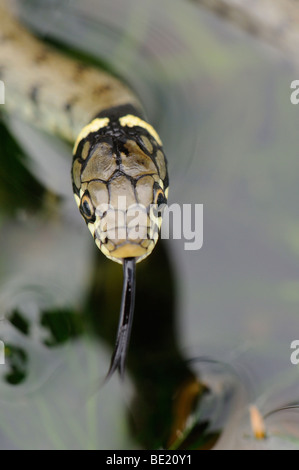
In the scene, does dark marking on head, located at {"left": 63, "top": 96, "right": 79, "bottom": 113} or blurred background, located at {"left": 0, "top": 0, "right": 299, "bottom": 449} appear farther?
dark marking on head, located at {"left": 63, "top": 96, "right": 79, "bottom": 113}

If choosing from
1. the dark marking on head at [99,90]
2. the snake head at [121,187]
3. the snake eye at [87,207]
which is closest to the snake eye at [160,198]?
the snake head at [121,187]

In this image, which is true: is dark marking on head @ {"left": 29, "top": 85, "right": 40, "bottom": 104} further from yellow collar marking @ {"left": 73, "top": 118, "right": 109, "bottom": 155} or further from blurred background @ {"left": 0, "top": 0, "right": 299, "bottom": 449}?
yellow collar marking @ {"left": 73, "top": 118, "right": 109, "bottom": 155}

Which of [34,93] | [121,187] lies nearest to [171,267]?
[121,187]

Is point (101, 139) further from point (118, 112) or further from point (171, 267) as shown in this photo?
point (171, 267)

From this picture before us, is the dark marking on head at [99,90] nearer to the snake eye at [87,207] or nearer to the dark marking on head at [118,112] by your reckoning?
the dark marking on head at [118,112]

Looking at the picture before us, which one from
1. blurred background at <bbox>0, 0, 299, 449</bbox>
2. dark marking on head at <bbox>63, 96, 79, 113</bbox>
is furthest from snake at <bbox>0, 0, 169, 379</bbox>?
blurred background at <bbox>0, 0, 299, 449</bbox>
